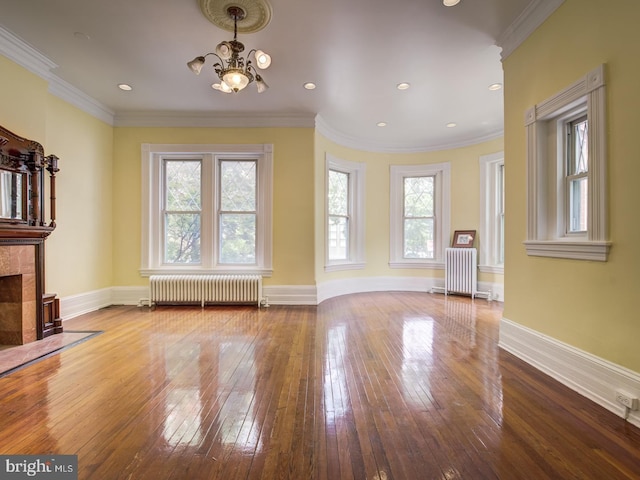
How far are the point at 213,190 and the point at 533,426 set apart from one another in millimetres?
4968

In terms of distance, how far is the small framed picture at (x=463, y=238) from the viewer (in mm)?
6039

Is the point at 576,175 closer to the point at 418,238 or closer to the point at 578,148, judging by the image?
the point at 578,148

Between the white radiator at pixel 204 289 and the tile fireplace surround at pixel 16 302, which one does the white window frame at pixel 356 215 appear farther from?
the tile fireplace surround at pixel 16 302

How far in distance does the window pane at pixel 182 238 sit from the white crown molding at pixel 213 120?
154 cm

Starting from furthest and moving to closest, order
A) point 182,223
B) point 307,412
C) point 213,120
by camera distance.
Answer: point 182,223
point 213,120
point 307,412

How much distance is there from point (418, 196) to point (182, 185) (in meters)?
4.73

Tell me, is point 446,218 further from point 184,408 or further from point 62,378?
point 62,378

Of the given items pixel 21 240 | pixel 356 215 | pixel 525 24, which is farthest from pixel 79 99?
pixel 525 24

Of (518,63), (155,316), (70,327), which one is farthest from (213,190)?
(518,63)

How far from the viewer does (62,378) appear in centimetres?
245

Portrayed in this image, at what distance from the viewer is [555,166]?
264cm

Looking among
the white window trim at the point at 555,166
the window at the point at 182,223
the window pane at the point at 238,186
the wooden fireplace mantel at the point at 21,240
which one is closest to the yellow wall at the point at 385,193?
the window pane at the point at 238,186

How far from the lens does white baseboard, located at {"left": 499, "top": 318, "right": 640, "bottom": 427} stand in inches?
74.9

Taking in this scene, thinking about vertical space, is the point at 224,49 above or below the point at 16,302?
above
